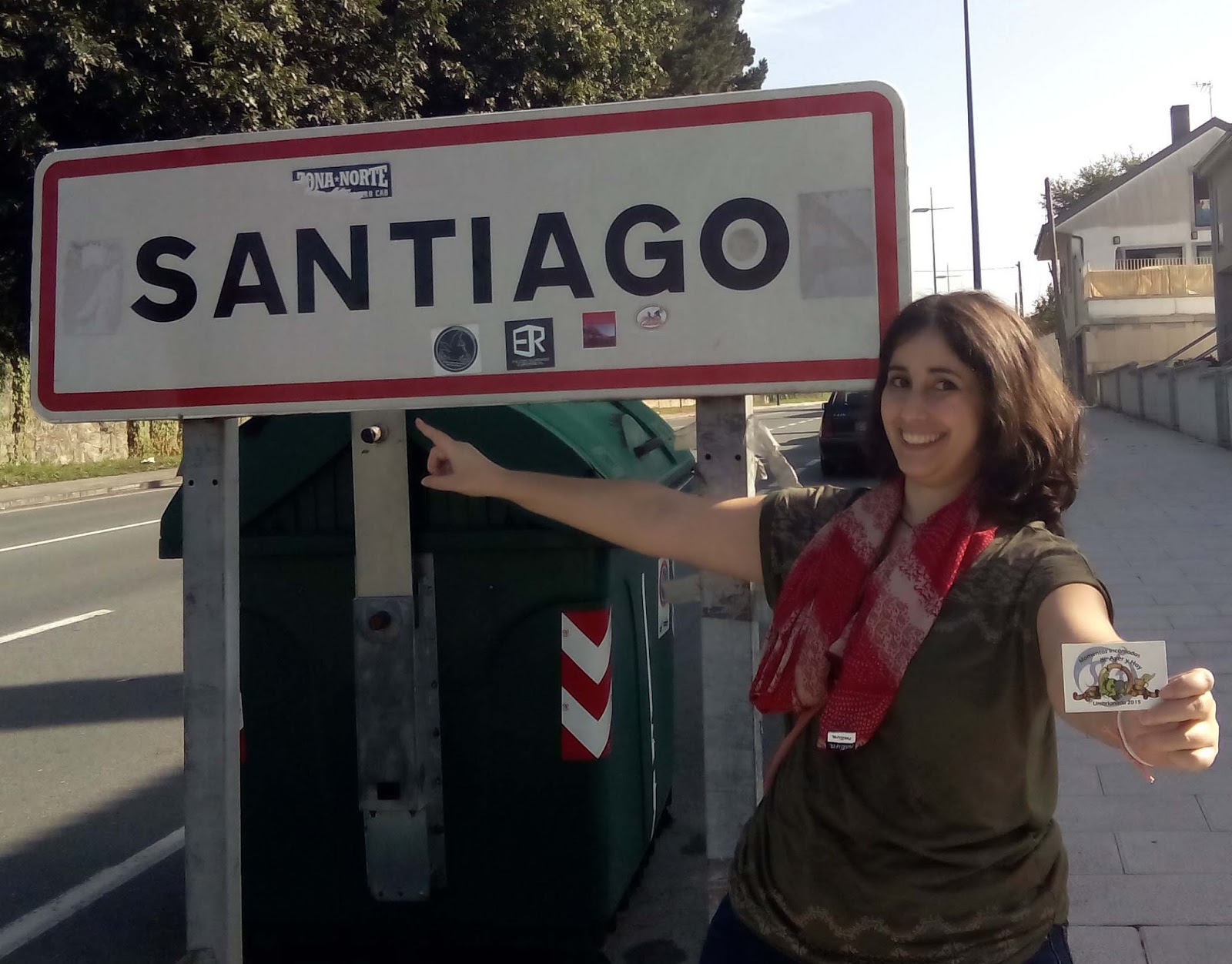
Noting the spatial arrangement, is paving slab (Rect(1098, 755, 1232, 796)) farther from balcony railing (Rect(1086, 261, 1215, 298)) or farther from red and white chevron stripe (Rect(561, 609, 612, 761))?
balcony railing (Rect(1086, 261, 1215, 298))

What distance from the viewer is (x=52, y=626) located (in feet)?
28.7

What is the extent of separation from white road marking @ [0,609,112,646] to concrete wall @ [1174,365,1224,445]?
670 inches

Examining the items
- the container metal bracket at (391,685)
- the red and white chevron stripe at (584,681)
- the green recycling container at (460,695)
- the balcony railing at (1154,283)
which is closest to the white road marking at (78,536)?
the green recycling container at (460,695)

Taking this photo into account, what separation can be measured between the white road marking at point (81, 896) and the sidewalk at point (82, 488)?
559 inches

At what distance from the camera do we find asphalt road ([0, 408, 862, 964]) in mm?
4086

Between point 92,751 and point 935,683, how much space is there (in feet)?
16.9

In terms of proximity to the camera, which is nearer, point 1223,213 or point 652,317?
point 652,317

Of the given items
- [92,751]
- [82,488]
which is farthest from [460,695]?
[82,488]

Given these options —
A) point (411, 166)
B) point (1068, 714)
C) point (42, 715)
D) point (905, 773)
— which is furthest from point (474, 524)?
point (42, 715)

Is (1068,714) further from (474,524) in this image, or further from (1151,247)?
(1151,247)

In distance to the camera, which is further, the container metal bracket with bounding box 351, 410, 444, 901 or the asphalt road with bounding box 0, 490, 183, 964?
the asphalt road with bounding box 0, 490, 183, 964

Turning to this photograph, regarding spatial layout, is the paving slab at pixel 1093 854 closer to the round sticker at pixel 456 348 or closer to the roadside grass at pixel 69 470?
the round sticker at pixel 456 348

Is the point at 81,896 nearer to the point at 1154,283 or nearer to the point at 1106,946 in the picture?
the point at 1106,946

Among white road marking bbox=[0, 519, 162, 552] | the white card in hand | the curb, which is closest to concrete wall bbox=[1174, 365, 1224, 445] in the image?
white road marking bbox=[0, 519, 162, 552]
